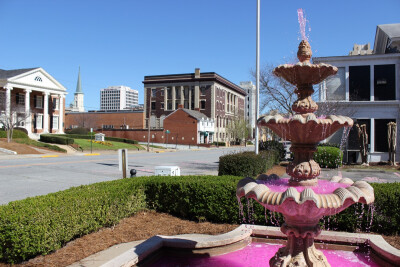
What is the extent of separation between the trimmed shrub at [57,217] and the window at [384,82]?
2287 cm

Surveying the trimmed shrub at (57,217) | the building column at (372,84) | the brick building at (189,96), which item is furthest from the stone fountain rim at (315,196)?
the brick building at (189,96)

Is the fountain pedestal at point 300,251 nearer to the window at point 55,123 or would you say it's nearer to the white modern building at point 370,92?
the white modern building at point 370,92

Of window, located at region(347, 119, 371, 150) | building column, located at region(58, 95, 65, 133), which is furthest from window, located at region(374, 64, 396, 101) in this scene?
building column, located at region(58, 95, 65, 133)

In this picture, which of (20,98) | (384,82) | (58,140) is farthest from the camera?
(20,98)

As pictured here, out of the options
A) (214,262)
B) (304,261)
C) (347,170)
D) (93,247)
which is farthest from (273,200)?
(347,170)

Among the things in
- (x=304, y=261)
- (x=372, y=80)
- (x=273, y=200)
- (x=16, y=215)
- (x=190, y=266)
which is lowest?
(x=190, y=266)

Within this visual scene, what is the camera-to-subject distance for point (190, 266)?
5.81m

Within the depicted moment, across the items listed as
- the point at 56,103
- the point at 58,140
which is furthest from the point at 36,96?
the point at 58,140

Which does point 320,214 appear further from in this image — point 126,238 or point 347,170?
point 347,170

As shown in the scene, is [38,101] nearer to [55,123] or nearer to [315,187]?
[55,123]

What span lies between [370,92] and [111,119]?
219 feet

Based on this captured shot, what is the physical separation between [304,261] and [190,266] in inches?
80.0

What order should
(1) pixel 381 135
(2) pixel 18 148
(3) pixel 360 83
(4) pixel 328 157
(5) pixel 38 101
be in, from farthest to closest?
(5) pixel 38 101
(2) pixel 18 148
(3) pixel 360 83
(1) pixel 381 135
(4) pixel 328 157

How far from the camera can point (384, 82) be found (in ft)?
80.8
